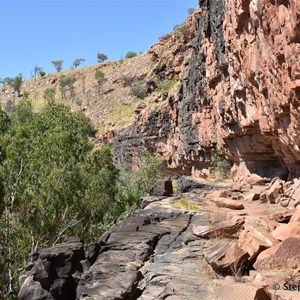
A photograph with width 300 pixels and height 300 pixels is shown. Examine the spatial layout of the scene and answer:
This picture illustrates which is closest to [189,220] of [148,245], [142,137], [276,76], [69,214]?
[148,245]

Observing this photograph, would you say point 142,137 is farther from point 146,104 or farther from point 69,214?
point 69,214

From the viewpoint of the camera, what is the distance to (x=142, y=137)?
44.7 metres

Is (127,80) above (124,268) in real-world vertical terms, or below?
above

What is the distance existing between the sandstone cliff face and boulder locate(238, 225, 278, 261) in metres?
4.92

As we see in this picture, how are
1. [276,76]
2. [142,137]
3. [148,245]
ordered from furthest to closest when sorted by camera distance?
[142,137] → [276,76] → [148,245]

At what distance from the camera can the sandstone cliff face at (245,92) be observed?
37.4 feet

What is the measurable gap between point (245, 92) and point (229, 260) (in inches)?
448

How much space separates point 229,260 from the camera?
7082 millimetres

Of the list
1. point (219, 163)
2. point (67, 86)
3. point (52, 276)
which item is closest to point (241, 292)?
point (52, 276)

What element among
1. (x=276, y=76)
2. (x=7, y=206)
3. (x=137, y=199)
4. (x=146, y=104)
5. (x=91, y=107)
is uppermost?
(x=91, y=107)

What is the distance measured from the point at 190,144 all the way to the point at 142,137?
1269 cm

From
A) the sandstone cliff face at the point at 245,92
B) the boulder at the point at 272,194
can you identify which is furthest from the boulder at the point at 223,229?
the boulder at the point at 272,194

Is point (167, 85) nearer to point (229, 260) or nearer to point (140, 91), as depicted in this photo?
point (140, 91)

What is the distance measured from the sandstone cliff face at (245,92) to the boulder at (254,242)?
492 cm
